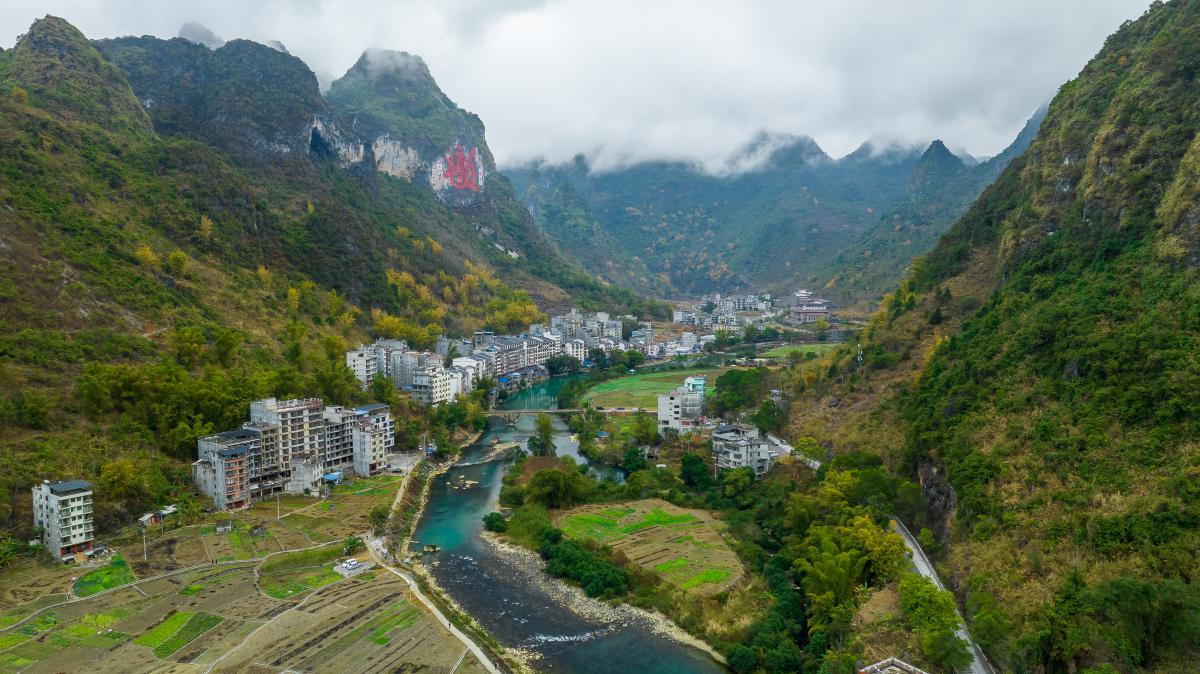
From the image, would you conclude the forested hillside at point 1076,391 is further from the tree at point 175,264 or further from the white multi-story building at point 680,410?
the tree at point 175,264

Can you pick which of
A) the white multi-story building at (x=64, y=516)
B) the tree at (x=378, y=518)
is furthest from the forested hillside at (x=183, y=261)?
the tree at (x=378, y=518)

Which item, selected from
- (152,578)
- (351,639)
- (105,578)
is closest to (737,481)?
(351,639)

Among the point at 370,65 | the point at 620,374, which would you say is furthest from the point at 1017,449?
the point at 370,65

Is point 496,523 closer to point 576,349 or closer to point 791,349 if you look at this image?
point 576,349

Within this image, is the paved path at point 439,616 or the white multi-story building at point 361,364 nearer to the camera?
the paved path at point 439,616

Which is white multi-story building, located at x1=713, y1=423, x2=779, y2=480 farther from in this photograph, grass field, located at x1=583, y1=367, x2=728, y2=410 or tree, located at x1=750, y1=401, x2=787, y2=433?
grass field, located at x1=583, y1=367, x2=728, y2=410

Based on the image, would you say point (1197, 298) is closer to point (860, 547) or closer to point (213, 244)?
point (860, 547)
